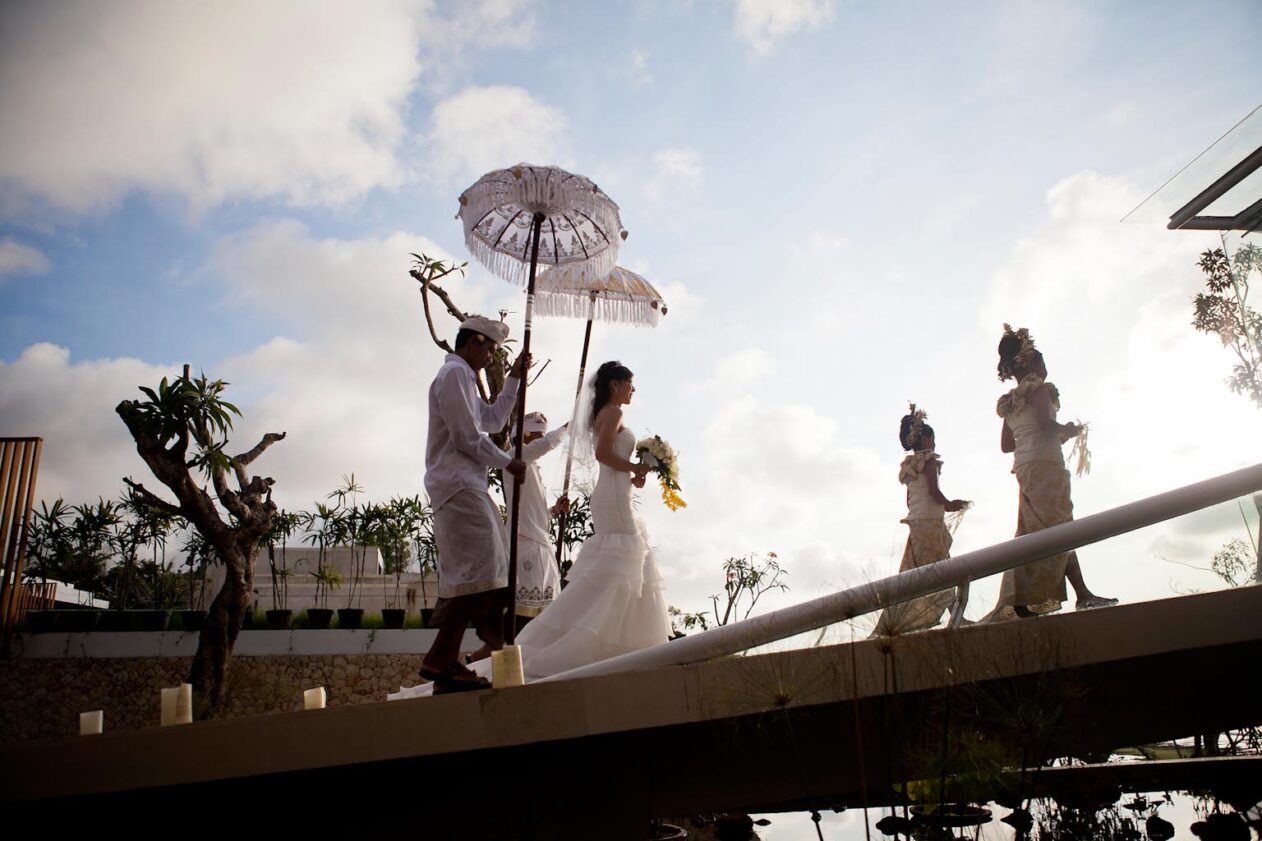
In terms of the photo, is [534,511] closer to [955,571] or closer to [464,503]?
[464,503]

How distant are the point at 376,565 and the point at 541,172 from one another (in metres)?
14.5

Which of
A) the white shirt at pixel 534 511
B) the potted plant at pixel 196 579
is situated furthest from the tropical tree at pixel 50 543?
the white shirt at pixel 534 511

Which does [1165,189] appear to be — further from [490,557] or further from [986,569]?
[490,557]

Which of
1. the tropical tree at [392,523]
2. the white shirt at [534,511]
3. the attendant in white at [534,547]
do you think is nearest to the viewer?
the attendant in white at [534,547]

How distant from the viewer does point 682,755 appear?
9.53 feet

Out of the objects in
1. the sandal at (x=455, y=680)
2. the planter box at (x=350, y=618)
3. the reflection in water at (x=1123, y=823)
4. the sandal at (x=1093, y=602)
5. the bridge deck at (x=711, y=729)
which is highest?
the planter box at (x=350, y=618)

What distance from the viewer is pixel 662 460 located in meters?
4.68

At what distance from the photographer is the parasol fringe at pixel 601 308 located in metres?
5.59

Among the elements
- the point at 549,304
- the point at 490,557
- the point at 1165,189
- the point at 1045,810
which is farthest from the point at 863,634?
the point at 1165,189

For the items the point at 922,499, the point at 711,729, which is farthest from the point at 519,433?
the point at 922,499

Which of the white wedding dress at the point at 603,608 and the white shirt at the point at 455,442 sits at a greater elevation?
the white shirt at the point at 455,442

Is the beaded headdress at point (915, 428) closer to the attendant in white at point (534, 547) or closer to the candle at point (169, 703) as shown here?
the attendant in white at point (534, 547)

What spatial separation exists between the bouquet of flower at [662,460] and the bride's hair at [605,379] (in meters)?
0.30

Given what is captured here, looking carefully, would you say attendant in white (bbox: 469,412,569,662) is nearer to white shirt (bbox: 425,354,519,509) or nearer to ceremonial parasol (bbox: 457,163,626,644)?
ceremonial parasol (bbox: 457,163,626,644)
